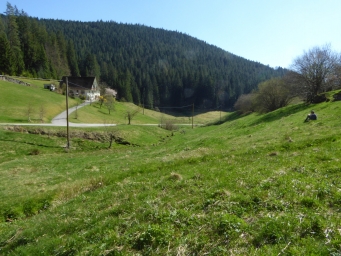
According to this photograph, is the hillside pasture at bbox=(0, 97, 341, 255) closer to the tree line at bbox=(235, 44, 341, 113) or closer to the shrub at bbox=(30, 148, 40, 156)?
the shrub at bbox=(30, 148, 40, 156)

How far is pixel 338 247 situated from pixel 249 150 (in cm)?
1005

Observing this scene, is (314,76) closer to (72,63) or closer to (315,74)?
(315,74)

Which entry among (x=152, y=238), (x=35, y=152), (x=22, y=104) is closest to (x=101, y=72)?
(x=22, y=104)

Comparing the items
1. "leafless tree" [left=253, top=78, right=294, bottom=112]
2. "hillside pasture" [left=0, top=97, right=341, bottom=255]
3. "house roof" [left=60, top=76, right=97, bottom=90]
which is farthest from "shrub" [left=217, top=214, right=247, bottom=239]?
"house roof" [left=60, top=76, right=97, bottom=90]

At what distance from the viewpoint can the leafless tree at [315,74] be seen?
41.2 meters

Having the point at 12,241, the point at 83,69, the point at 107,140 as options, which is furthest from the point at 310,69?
the point at 83,69

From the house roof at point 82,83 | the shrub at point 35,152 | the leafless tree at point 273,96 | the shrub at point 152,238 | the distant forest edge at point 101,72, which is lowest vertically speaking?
the shrub at point 35,152

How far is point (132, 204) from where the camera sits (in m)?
8.72

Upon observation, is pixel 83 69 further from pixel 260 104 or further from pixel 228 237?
pixel 228 237

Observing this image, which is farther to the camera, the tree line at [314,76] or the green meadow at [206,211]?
the tree line at [314,76]

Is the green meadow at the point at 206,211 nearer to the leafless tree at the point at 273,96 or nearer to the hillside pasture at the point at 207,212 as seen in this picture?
the hillside pasture at the point at 207,212

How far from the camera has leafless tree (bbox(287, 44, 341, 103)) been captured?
41.2m

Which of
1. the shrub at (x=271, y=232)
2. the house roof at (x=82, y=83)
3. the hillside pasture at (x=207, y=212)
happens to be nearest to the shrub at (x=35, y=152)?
the hillside pasture at (x=207, y=212)

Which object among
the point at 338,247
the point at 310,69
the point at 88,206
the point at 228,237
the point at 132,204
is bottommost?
the point at 88,206
